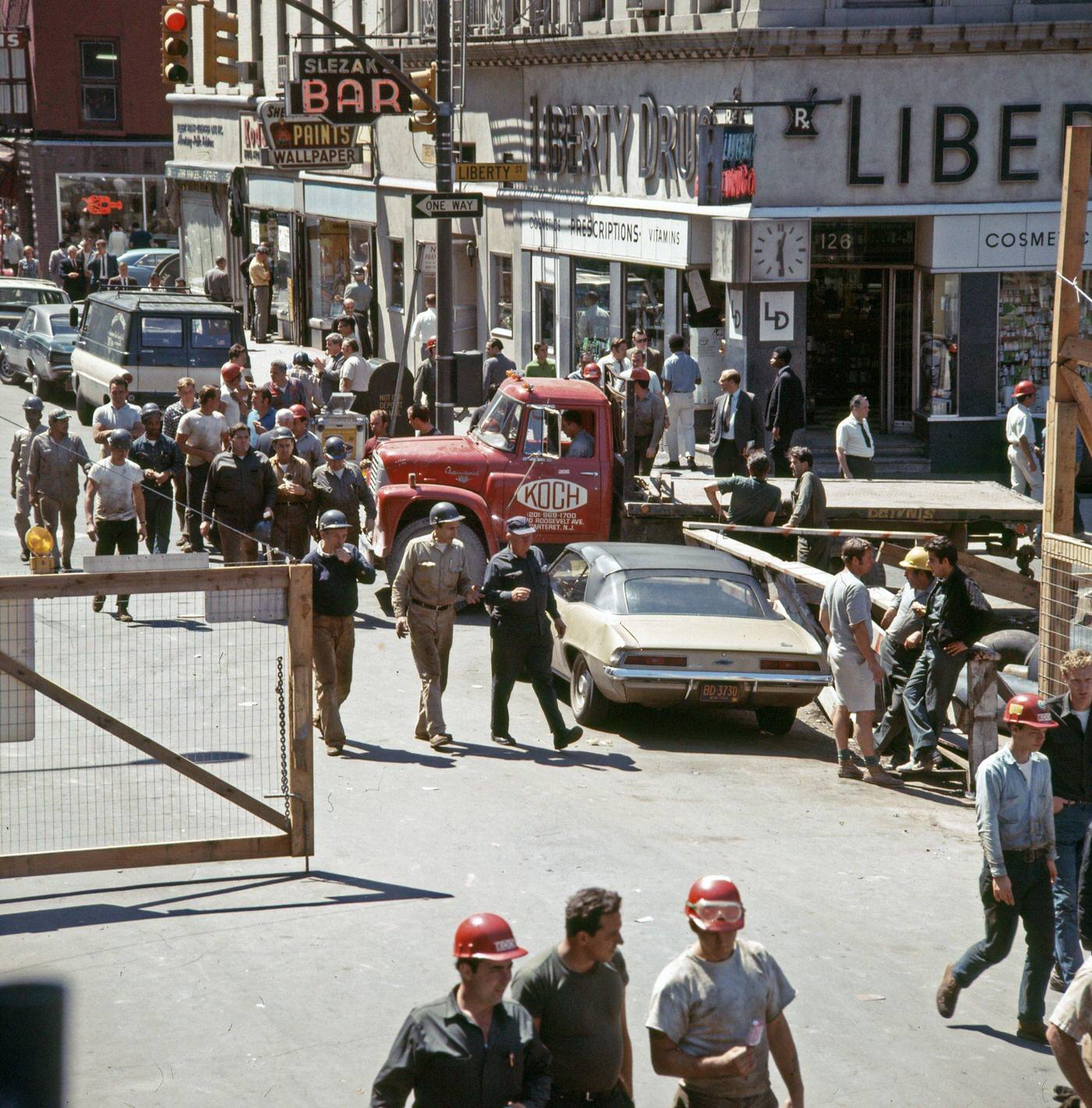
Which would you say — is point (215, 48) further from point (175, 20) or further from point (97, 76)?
point (97, 76)

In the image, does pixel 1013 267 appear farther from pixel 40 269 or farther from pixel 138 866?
pixel 40 269

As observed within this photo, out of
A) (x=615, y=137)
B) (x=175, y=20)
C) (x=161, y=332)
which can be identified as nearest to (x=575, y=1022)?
(x=175, y=20)

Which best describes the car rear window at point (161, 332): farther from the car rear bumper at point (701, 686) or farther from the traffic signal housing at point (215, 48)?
the car rear bumper at point (701, 686)

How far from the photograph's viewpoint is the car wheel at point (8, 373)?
112 ft

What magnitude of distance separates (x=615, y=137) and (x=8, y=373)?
1394cm

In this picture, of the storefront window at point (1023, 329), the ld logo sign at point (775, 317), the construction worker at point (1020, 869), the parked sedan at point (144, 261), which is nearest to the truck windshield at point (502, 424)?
the ld logo sign at point (775, 317)

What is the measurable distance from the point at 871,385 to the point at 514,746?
46.7 ft

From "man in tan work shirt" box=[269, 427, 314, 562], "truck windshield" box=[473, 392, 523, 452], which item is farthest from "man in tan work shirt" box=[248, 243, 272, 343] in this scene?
"man in tan work shirt" box=[269, 427, 314, 562]

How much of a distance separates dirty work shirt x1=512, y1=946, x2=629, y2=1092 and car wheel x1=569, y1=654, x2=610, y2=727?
7537mm

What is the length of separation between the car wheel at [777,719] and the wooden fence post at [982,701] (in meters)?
1.83

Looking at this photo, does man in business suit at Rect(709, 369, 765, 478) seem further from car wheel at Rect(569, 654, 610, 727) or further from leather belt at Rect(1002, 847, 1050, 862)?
leather belt at Rect(1002, 847, 1050, 862)

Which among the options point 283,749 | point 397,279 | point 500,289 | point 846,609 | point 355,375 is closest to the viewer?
point 283,749

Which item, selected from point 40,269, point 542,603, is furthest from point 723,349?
point 40,269

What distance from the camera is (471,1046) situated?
548 centimetres
